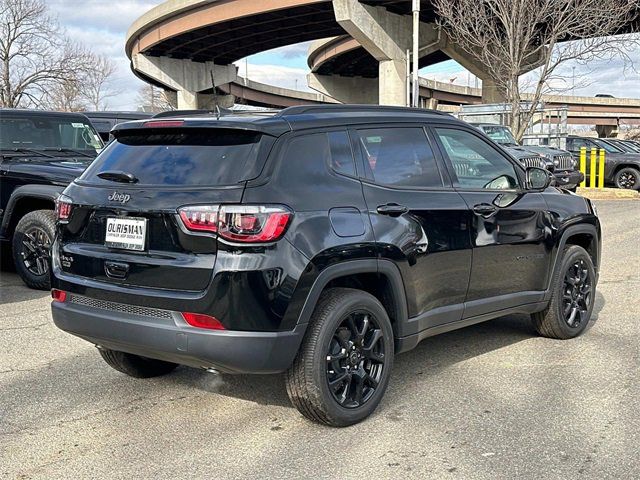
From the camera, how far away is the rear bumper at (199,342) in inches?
139

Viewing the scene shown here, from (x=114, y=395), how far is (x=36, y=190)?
380 centimetres

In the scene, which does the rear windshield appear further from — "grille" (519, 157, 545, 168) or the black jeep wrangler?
"grille" (519, 157, 545, 168)

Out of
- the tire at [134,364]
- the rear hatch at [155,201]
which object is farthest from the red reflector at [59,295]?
the tire at [134,364]

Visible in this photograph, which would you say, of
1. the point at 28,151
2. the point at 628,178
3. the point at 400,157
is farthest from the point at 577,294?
the point at 628,178

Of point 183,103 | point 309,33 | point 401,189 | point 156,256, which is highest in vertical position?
point 309,33

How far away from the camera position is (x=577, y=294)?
5.78 metres

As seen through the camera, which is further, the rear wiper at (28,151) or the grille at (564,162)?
the grille at (564,162)

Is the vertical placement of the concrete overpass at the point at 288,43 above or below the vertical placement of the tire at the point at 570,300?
above

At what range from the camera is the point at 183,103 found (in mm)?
54625

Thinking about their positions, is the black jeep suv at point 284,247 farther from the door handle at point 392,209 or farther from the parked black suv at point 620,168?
the parked black suv at point 620,168

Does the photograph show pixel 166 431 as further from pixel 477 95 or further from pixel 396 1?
pixel 477 95

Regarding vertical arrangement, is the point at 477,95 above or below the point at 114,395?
above

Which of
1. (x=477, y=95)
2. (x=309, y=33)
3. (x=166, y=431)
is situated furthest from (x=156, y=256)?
(x=477, y=95)

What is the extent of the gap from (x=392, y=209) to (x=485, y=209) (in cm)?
97
